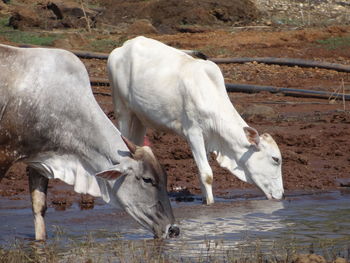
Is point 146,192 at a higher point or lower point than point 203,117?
higher

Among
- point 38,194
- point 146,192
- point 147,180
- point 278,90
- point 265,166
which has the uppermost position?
point 147,180

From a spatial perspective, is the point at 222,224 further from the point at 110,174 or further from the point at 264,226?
the point at 110,174

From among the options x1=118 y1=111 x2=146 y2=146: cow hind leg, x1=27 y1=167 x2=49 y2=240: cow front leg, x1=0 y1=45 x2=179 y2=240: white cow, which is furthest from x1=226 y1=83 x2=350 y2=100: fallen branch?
x1=0 y1=45 x2=179 y2=240: white cow

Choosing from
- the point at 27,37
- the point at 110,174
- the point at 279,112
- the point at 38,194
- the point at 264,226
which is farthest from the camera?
the point at 27,37

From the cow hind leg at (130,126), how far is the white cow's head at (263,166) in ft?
5.08

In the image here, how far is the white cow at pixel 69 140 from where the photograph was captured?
7262mm

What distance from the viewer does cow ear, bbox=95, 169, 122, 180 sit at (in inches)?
277

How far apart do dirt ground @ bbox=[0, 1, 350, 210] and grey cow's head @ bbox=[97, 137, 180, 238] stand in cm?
270

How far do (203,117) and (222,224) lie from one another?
4.67ft

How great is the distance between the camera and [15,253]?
6844mm

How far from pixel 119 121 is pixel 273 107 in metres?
4.64

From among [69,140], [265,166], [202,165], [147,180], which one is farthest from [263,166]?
[69,140]

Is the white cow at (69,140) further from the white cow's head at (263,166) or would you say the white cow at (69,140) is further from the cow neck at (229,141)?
the white cow's head at (263,166)

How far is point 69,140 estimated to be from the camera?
7.39 meters
